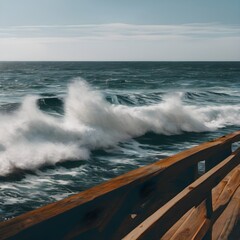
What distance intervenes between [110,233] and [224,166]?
1.43 m

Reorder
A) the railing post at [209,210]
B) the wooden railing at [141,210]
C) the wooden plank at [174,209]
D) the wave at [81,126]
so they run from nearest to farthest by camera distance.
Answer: the wooden railing at [141,210] < the wooden plank at [174,209] < the railing post at [209,210] < the wave at [81,126]

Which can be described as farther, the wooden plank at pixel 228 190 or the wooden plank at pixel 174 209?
the wooden plank at pixel 228 190

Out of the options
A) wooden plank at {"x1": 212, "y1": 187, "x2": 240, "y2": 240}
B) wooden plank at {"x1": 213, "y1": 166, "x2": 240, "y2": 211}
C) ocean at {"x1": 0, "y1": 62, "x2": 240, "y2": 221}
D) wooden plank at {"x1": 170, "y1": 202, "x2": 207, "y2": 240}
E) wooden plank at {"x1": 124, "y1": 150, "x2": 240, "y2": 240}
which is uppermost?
wooden plank at {"x1": 124, "y1": 150, "x2": 240, "y2": 240}

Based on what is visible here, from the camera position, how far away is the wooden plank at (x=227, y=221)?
285 cm

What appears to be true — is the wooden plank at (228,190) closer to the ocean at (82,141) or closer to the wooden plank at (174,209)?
the wooden plank at (174,209)

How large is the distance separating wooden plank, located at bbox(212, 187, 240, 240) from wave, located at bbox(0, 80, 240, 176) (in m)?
6.57

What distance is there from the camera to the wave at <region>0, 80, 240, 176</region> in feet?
34.0

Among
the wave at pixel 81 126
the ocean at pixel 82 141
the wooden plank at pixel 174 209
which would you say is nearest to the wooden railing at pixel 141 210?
the wooden plank at pixel 174 209

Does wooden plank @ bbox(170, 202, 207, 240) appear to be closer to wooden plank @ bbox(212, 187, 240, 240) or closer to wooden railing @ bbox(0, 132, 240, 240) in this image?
wooden railing @ bbox(0, 132, 240, 240)

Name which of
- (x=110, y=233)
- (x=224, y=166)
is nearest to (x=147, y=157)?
(x=224, y=166)

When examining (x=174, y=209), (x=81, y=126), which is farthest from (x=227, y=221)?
(x=81, y=126)

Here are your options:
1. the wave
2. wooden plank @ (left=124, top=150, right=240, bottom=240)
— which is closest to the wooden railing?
wooden plank @ (left=124, top=150, right=240, bottom=240)

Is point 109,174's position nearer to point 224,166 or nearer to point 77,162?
point 77,162

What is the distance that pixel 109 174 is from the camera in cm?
854
